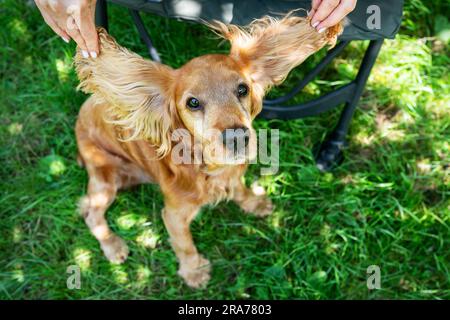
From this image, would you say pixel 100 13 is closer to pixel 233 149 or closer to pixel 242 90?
pixel 242 90

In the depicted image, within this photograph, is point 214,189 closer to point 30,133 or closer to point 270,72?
point 270,72

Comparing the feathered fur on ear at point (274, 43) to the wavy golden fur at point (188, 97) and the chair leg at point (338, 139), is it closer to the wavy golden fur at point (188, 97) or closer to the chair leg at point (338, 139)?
the wavy golden fur at point (188, 97)

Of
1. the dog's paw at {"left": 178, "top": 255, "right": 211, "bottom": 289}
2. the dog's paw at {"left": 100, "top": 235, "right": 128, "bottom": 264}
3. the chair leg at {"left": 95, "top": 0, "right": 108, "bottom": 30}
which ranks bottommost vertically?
the dog's paw at {"left": 178, "top": 255, "right": 211, "bottom": 289}

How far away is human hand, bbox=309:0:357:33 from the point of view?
2.23 metres

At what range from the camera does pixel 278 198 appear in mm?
3562

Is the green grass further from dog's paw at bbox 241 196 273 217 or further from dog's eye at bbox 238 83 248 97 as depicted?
dog's eye at bbox 238 83 248 97

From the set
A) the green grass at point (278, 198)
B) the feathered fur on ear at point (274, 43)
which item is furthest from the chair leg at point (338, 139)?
the feathered fur on ear at point (274, 43)

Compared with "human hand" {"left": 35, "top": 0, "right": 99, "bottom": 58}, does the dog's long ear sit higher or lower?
lower

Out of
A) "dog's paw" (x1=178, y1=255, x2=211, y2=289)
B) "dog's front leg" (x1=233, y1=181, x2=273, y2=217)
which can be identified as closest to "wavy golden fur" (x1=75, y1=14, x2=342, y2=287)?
"dog's paw" (x1=178, y1=255, x2=211, y2=289)

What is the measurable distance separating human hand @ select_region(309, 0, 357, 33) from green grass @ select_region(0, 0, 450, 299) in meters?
1.41
